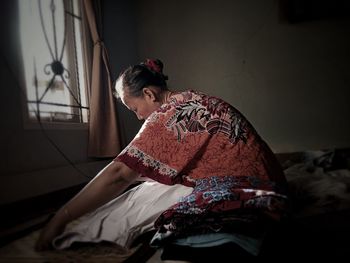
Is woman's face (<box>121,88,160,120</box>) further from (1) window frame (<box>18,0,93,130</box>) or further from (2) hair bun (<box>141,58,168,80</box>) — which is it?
(1) window frame (<box>18,0,93,130</box>)

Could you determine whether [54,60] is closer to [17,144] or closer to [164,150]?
[17,144]

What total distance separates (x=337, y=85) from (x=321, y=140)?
1.58 ft

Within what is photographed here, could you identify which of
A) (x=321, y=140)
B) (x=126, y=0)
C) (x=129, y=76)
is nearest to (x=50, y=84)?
(x=129, y=76)

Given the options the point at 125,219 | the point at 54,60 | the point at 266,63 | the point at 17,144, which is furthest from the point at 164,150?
the point at 266,63

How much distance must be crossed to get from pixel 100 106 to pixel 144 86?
119cm

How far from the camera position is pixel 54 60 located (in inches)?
77.6

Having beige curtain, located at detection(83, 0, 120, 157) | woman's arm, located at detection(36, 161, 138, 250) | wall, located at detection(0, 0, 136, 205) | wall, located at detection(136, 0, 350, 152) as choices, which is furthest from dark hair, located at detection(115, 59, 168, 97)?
wall, located at detection(136, 0, 350, 152)

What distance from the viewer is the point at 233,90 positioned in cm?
278

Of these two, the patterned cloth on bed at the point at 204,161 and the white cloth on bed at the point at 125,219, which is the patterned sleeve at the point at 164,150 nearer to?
the patterned cloth on bed at the point at 204,161

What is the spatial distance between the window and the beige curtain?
0.27 feet

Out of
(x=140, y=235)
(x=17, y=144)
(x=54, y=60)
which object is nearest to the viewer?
(x=140, y=235)

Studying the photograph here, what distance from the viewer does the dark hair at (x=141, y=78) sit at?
1098 millimetres

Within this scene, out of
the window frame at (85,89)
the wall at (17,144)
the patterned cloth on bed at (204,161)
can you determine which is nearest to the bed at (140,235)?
the patterned cloth on bed at (204,161)

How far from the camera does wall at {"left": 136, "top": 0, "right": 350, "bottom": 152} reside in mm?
2588
